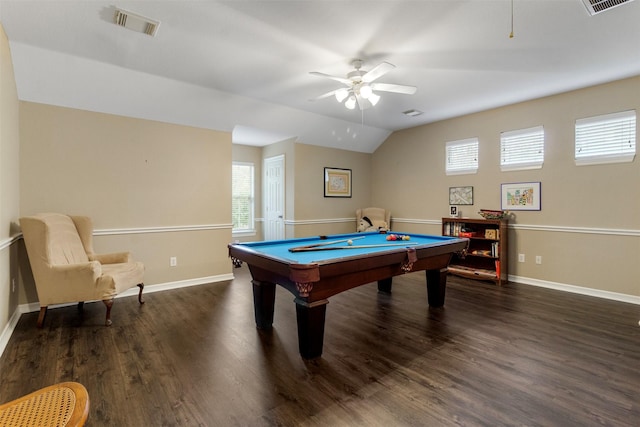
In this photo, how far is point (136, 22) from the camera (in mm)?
2498

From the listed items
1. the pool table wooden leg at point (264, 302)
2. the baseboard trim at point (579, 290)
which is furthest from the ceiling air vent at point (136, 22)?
the baseboard trim at point (579, 290)

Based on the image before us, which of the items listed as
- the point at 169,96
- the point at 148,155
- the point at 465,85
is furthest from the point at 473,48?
the point at 148,155

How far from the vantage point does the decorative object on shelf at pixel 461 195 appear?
207 inches

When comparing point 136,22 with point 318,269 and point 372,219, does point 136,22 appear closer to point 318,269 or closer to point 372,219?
point 318,269

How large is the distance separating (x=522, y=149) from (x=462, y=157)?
916 mm

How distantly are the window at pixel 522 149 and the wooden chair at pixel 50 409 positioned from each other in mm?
5377

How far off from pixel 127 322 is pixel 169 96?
2670mm

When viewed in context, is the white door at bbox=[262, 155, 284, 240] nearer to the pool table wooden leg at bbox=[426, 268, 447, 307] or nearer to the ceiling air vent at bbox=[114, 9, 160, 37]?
the pool table wooden leg at bbox=[426, 268, 447, 307]

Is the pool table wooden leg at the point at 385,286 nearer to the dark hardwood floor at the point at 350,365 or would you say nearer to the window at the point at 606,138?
the dark hardwood floor at the point at 350,365

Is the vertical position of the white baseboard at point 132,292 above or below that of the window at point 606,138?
below

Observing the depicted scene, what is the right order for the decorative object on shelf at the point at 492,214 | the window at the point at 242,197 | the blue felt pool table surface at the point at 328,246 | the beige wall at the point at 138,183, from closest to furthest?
the blue felt pool table surface at the point at 328,246 < the beige wall at the point at 138,183 < the decorative object on shelf at the point at 492,214 < the window at the point at 242,197

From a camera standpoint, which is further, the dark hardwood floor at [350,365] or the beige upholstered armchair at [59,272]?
→ the beige upholstered armchair at [59,272]

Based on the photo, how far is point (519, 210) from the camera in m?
4.69

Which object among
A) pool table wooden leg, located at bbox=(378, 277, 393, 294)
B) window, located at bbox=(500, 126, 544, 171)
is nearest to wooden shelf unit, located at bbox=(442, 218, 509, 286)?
window, located at bbox=(500, 126, 544, 171)
